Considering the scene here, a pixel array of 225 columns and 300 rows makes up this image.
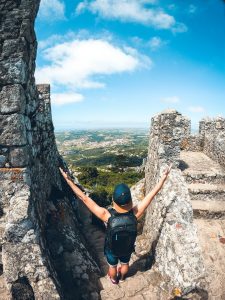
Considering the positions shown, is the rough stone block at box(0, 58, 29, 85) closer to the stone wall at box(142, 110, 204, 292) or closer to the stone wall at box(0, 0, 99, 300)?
the stone wall at box(0, 0, 99, 300)

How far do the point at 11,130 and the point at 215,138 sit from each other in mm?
10160

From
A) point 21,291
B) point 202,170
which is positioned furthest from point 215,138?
point 21,291

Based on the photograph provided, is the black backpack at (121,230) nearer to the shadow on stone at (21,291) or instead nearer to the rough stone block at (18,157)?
the shadow on stone at (21,291)

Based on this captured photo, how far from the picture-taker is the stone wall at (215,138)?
38.7ft

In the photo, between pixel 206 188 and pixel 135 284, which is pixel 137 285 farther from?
pixel 206 188

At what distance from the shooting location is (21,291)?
13.8ft

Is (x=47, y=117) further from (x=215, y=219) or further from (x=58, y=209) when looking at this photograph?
(x=215, y=219)

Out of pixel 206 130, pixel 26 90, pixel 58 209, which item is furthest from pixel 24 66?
pixel 206 130

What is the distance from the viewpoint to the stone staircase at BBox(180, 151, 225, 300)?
723cm

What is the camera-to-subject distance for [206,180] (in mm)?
10328

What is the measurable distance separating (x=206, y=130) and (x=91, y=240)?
995 centimetres

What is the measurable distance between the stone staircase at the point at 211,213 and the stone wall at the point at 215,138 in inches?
22.1

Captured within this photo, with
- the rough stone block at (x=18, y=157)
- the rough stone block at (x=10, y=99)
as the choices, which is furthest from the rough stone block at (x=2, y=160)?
the rough stone block at (x=10, y=99)

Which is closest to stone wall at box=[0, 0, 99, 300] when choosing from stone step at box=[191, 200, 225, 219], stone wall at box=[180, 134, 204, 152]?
stone step at box=[191, 200, 225, 219]
